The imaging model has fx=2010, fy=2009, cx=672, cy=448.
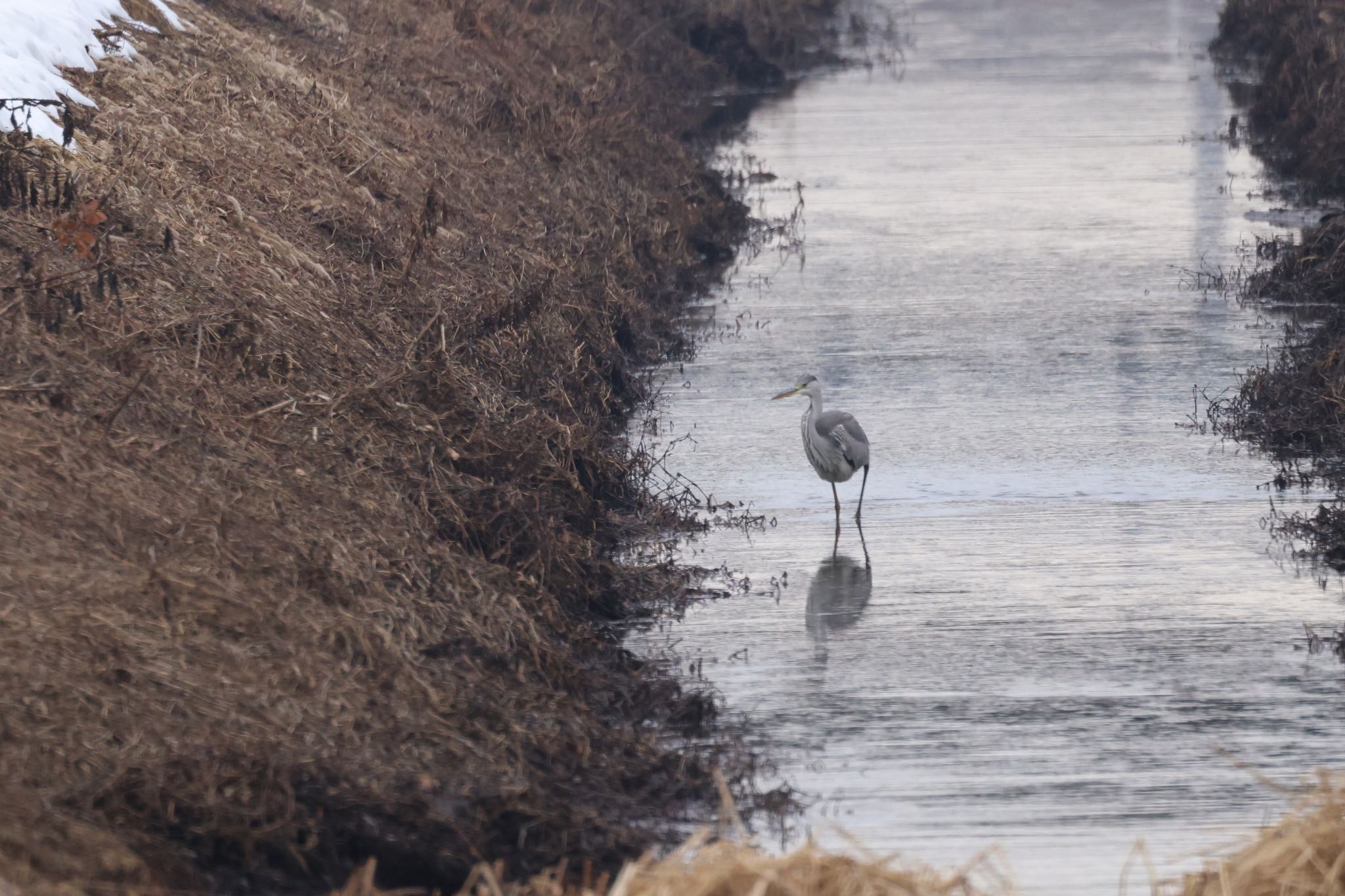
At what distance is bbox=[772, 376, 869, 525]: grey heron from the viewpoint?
11.1 meters

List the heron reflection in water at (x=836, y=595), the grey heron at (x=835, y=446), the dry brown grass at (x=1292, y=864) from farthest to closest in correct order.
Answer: the grey heron at (x=835, y=446) → the heron reflection in water at (x=836, y=595) → the dry brown grass at (x=1292, y=864)

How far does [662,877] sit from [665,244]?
Answer: 42.1 feet

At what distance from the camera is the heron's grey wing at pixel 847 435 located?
11.1 meters

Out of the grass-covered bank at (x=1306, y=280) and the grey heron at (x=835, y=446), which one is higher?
the grass-covered bank at (x=1306, y=280)

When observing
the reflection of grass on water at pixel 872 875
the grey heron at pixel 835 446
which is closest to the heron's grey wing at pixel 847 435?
the grey heron at pixel 835 446

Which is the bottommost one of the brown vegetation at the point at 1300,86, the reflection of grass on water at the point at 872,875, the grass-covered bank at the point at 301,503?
the reflection of grass on water at the point at 872,875

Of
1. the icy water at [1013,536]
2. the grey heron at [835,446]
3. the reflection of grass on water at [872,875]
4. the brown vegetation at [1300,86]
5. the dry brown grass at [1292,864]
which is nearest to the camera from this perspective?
the reflection of grass on water at [872,875]

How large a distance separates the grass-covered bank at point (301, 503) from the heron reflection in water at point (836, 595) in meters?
0.76

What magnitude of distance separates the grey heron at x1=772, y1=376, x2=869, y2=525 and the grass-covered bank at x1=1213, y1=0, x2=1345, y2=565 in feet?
7.55

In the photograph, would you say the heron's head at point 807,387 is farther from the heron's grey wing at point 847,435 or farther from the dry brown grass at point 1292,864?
the dry brown grass at point 1292,864

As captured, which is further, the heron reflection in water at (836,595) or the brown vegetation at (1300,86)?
the brown vegetation at (1300,86)

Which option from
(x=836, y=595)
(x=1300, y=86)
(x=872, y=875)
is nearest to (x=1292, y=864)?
(x=872, y=875)

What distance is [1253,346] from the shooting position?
48.0 ft

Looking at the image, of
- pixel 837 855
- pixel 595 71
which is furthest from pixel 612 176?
pixel 837 855
